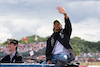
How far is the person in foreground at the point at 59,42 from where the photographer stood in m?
3.11

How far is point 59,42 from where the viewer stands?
3195 millimetres

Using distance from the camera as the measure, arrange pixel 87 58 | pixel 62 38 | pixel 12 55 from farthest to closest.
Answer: pixel 87 58, pixel 62 38, pixel 12 55

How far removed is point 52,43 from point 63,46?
0.24 metres

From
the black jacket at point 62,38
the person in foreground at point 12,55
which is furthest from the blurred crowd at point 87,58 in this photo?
the person in foreground at point 12,55

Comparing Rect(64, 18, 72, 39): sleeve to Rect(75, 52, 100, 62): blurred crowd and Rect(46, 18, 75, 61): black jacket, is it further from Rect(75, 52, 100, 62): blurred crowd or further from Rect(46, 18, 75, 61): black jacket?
Rect(75, 52, 100, 62): blurred crowd

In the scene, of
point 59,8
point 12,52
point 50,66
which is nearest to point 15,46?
point 12,52

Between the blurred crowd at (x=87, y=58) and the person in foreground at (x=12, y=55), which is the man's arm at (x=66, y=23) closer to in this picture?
the person in foreground at (x=12, y=55)

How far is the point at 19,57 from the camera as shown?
3.00m

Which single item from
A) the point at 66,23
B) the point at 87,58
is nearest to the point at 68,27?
the point at 66,23

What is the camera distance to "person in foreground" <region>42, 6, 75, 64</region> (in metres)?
3.11

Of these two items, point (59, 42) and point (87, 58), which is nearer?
point (59, 42)

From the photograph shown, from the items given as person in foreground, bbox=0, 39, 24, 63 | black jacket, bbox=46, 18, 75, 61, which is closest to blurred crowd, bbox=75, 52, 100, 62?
black jacket, bbox=46, 18, 75, 61

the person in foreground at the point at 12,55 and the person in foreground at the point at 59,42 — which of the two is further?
the person in foreground at the point at 59,42

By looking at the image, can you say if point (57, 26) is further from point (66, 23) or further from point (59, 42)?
point (59, 42)
